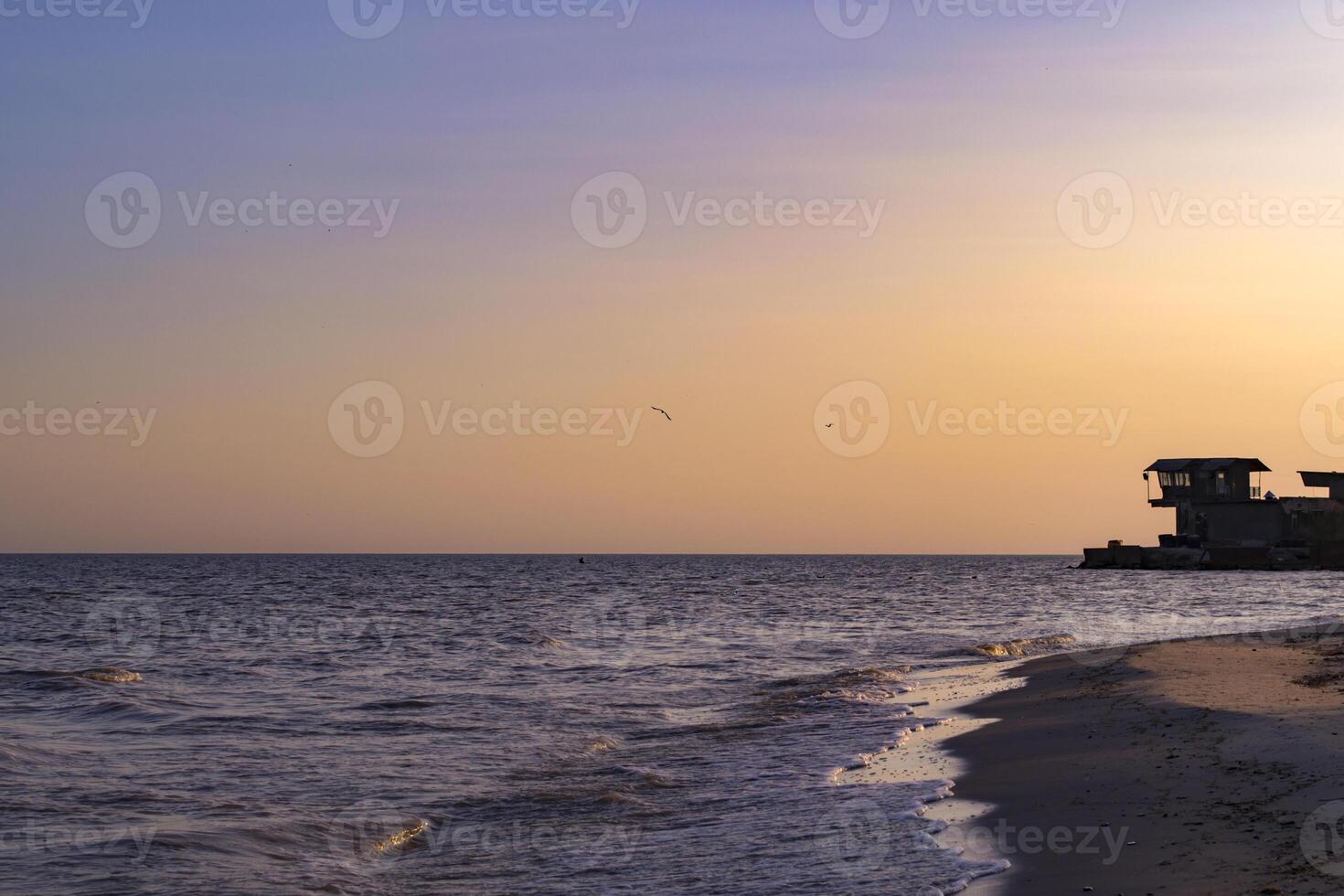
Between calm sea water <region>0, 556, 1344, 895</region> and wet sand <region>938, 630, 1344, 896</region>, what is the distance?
1074 mm

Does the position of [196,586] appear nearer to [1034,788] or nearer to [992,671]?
[992,671]

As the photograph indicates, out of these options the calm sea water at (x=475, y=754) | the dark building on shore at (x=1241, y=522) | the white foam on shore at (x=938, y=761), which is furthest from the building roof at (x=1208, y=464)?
the white foam on shore at (x=938, y=761)

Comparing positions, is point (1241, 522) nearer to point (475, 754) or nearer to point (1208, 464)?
point (1208, 464)

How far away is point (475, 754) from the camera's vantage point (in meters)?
20.7

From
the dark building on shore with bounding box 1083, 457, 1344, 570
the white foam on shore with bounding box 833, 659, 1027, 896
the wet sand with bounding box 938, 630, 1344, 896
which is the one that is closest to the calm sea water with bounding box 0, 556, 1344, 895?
the white foam on shore with bounding box 833, 659, 1027, 896

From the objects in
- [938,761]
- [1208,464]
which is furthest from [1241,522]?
[938,761]

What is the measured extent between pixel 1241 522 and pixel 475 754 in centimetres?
10136

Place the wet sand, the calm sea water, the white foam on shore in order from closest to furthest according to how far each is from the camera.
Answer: the wet sand < the calm sea water < the white foam on shore

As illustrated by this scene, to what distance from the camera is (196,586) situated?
10456 cm

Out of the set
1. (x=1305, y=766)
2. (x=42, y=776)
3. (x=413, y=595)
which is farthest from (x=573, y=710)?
(x=413, y=595)

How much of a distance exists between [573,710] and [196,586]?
87894 mm

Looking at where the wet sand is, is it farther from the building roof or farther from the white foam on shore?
the building roof

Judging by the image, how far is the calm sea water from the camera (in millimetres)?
12969

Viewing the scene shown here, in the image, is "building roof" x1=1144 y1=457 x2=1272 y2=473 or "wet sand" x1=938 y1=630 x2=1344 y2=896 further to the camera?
"building roof" x1=1144 y1=457 x2=1272 y2=473
